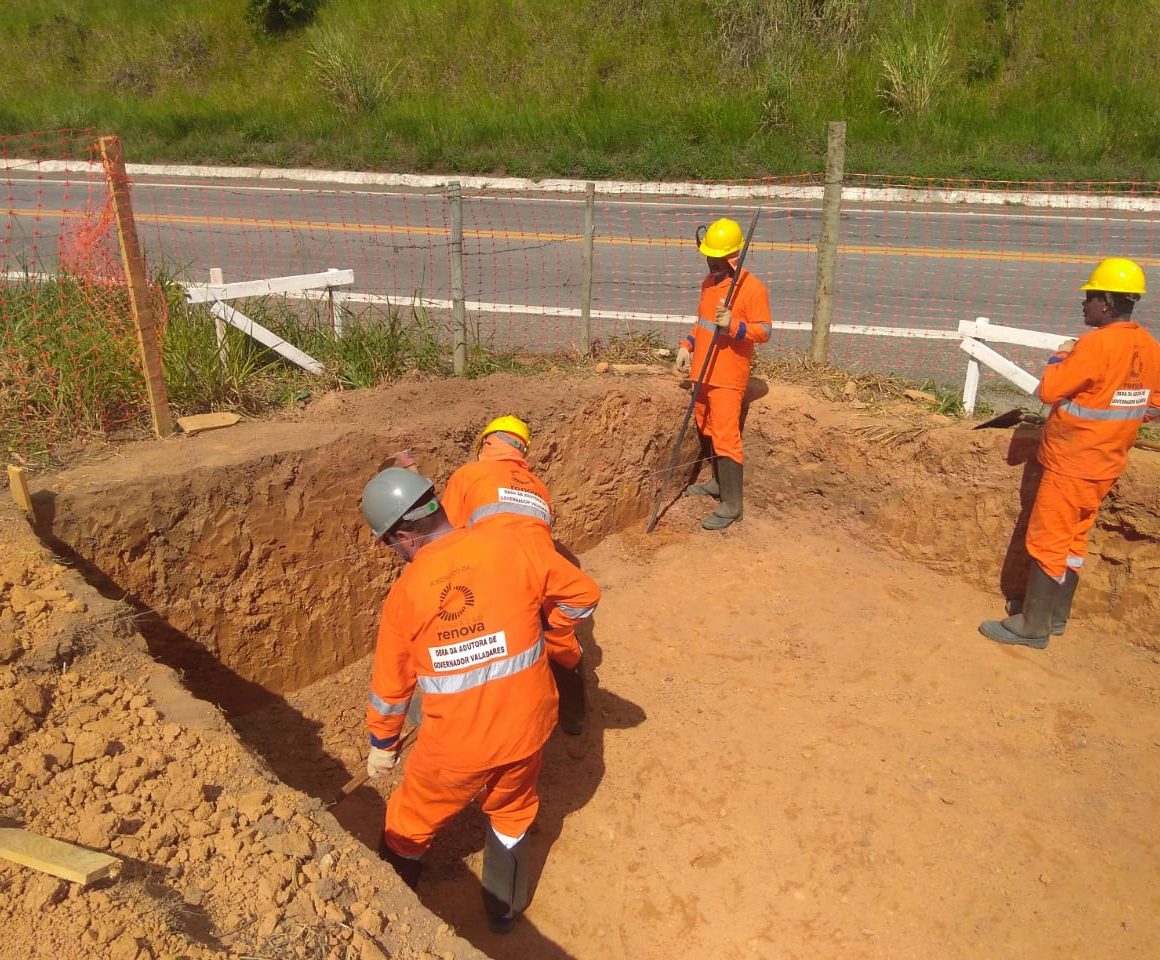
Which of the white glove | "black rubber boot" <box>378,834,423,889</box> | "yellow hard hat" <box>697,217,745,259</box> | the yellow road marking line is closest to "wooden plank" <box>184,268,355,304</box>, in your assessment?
"yellow hard hat" <box>697,217,745,259</box>

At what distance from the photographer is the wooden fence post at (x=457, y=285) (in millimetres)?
7047

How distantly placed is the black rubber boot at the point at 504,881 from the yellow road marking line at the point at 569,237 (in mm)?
7490

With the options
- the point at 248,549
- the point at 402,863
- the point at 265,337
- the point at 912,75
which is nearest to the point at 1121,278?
the point at 402,863

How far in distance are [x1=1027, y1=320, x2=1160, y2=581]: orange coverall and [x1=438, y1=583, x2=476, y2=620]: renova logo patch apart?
358 centimetres

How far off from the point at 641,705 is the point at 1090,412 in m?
2.98

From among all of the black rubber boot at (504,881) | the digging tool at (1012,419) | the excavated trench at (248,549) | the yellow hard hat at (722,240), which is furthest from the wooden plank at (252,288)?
the digging tool at (1012,419)

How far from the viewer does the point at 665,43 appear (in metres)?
18.2

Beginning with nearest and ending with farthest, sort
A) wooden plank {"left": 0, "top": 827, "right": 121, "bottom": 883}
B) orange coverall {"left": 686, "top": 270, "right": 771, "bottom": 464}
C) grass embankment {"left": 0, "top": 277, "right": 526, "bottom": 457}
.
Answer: wooden plank {"left": 0, "top": 827, "right": 121, "bottom": 883}, grass embankment {"left": 0, "top": 277, "right": 526, "bottom": 457}, orange coverall {"left": 686, "top": 270, "right": 771, "bottom": 464}

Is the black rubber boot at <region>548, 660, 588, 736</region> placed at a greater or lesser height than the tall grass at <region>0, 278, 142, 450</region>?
lesser

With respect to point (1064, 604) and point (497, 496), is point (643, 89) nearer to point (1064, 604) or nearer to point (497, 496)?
point (1064, 604)

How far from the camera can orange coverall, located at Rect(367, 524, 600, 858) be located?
3469 mm

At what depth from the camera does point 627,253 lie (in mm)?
11945

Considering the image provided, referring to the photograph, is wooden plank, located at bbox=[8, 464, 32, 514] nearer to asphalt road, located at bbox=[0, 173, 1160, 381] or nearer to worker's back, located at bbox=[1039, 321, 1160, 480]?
asphalt road, located at bbox=[0, 173, 1160, 381]

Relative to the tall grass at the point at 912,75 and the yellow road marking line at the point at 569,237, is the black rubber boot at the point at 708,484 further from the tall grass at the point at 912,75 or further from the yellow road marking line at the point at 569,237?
the tall grass at the point at 912,75
